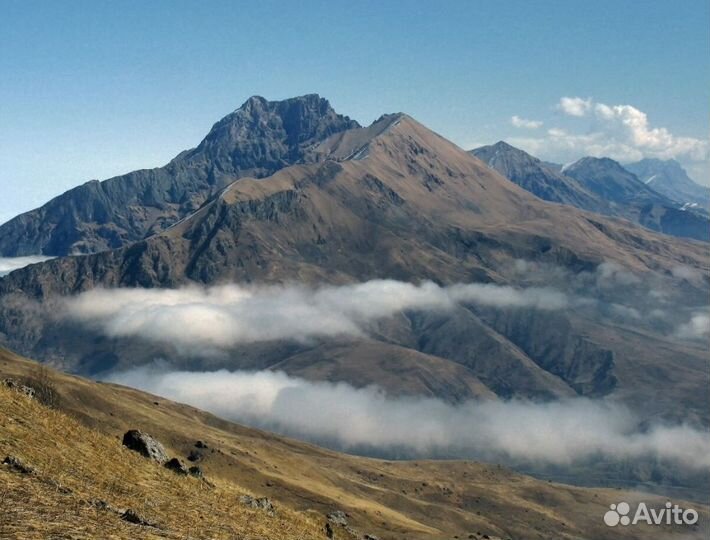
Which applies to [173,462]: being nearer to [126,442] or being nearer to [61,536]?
[126,442]

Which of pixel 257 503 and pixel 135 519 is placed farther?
pixel 257 503

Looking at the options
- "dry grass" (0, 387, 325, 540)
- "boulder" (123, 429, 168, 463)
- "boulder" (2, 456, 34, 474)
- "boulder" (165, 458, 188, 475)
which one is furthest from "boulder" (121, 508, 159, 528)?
"boulder" (123, 429, 168, 463)

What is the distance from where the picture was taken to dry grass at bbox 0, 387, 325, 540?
3700 cm

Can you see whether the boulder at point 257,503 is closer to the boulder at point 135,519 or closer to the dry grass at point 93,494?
the dry grass at point 93,494

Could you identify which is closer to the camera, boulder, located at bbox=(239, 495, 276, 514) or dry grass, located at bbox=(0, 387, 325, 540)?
dry grass, located at bbox=(0, 387, 325, 540)

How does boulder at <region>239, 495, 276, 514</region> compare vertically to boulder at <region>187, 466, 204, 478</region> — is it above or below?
below

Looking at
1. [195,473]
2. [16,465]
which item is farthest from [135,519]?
[195,473]

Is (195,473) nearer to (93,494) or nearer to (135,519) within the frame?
(93,494)

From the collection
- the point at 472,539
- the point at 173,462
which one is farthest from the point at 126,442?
the point at 472,539

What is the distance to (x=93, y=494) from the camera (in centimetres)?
4409

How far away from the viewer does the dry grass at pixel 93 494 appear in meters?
37.0

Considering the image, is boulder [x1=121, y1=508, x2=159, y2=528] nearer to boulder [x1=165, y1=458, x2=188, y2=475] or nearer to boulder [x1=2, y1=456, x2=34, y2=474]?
boulder [x1=2, y1=456, x2=34, y2=474]

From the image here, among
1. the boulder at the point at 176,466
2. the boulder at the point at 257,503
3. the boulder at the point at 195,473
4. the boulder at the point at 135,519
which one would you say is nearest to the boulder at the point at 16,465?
the boulder at the point at 135,519

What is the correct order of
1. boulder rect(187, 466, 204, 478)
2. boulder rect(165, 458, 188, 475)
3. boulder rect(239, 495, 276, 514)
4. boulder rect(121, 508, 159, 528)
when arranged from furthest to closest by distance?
boulder rect(187, 466, 204, 478), boulder rect(165, 458, 188, 475), boulder rect(239, 495, 276, 514), boulder rect(121, 508, 159, 528)
